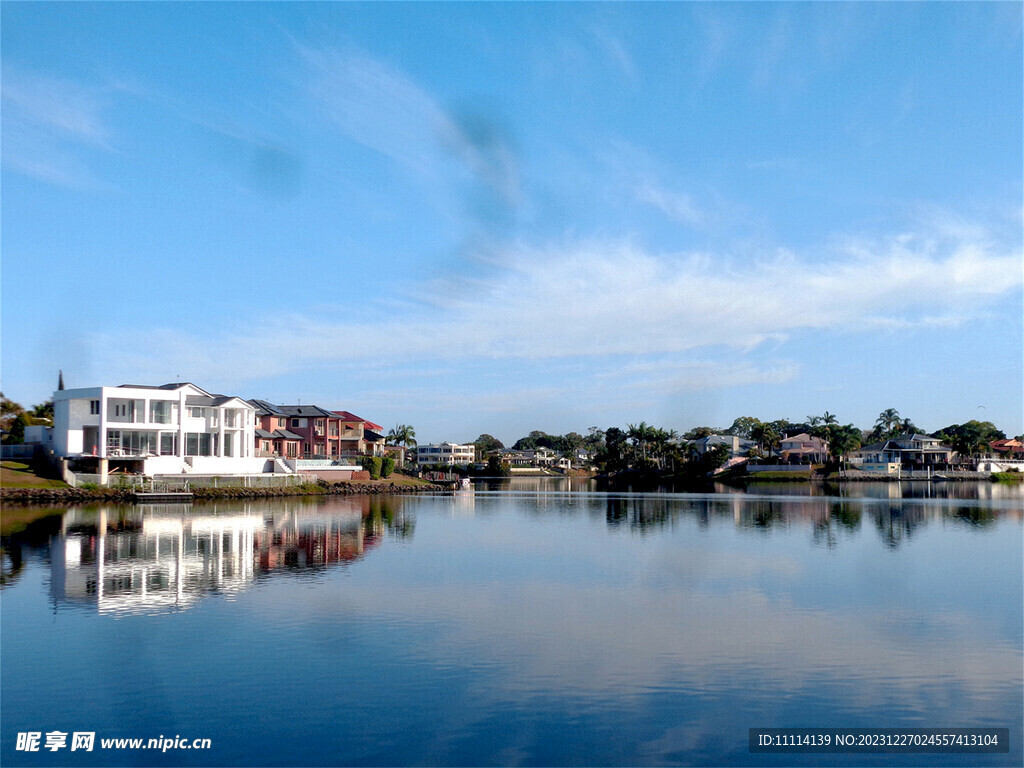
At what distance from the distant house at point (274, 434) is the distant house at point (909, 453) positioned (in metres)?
94.3

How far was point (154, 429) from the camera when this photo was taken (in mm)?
66562

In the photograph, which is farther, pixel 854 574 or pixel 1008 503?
pixel 1008 503

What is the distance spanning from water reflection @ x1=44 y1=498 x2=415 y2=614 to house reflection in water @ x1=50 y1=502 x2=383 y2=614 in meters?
0.03

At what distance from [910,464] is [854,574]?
12360cm

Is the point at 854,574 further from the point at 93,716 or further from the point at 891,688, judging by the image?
the point at 93,716

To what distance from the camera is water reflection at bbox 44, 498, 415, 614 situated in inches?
953

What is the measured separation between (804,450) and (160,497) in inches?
4484

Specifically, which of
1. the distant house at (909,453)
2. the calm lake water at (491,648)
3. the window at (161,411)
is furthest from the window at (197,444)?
the distant house at (909,453)

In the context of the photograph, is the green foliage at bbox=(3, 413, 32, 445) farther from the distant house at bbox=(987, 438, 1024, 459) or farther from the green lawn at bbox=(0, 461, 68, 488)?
the distant house at bbox=(987, 438, 1024, 459)

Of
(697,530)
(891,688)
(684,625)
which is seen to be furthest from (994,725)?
(697,530)

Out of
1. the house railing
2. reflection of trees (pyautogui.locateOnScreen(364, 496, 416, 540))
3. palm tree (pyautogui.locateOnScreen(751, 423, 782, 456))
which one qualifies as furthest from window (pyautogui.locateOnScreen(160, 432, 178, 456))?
palm tree (pyautogui.locateOnScreen(751, 423, 782, 456))

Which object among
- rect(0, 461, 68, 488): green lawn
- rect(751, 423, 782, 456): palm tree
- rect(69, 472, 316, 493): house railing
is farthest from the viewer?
rect(751, 423, 782, 456): palm tree

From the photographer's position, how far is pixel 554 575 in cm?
2878

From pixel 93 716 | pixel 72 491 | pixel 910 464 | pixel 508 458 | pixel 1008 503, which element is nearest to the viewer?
pixel 93 716
